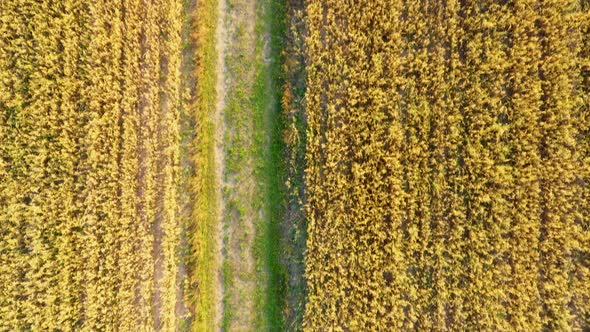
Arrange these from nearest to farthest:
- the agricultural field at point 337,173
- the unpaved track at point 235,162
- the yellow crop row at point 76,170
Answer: the yellow crop row at point 76,170, the agricultural field at point 337,173, the unpaved track at point 235,162

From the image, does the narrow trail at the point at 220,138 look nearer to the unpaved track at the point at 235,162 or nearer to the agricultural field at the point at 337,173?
the unpaved track at the point at 235,162

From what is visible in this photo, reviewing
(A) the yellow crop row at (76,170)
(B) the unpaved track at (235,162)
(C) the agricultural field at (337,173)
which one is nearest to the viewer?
(A) the yellow crop row at (76,170)

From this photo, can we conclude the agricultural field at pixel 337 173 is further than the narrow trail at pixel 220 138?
No

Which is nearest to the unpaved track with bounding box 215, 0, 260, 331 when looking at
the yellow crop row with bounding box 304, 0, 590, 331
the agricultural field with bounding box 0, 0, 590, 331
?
the agricultural field with bounding box 0, 0, 590, 331

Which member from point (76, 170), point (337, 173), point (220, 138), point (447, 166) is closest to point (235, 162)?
point (220, 138)

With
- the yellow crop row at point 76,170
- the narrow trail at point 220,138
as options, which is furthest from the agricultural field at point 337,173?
the narrow trail at point 220,138

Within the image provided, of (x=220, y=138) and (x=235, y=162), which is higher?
(x=220, y=138)

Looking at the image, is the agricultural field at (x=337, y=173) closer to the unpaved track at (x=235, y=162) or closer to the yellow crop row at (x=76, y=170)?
the yellow crop row at (x=76, y=170)

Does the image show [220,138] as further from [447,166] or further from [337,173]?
[447,166]
